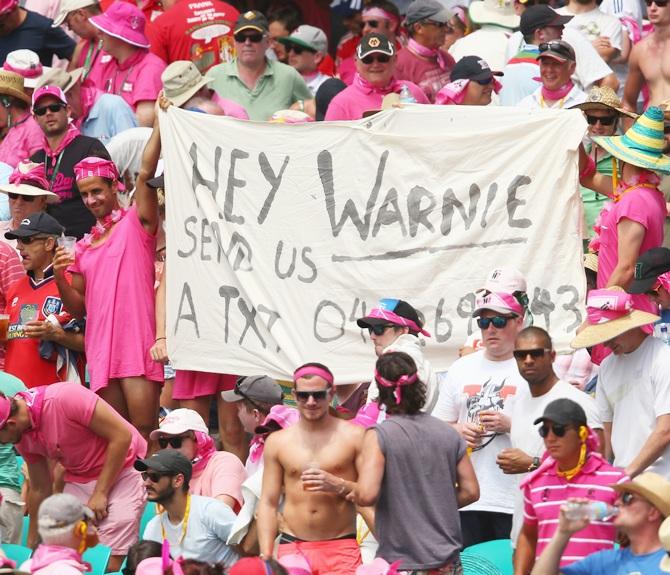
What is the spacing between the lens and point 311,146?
1047cm

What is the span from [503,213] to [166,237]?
2160mm

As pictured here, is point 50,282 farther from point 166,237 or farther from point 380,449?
point 380,449

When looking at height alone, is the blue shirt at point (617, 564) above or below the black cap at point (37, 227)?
above

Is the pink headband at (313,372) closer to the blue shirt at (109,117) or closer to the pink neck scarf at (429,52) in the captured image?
the blue shirt at (109,117)

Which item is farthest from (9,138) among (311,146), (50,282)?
(311,146)

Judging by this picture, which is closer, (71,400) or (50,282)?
(71,400)

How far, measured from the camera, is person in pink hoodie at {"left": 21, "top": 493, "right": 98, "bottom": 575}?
26.3 ft

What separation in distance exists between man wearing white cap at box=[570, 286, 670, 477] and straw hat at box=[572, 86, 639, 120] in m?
2.20

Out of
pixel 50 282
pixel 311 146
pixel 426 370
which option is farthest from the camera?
pixel 50 282

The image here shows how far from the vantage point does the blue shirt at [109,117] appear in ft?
43.2

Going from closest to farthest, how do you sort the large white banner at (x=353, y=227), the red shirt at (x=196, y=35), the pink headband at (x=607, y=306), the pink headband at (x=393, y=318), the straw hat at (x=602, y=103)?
the pink headband at (x=607, y=306) < the pink headband at (x=393, y=318) < the large white banner at (x=353, y=227) < the straw hat at (x=602, y=103) < the red shirt at (x=196, y=35)

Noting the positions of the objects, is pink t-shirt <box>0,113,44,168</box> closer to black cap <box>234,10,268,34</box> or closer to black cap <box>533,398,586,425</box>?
black cap <box>234,10,268,34</box>

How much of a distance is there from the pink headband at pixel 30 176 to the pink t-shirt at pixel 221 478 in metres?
3.18

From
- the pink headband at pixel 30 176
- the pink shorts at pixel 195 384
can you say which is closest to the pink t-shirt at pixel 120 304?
the pink shorts at pixel 195 384
